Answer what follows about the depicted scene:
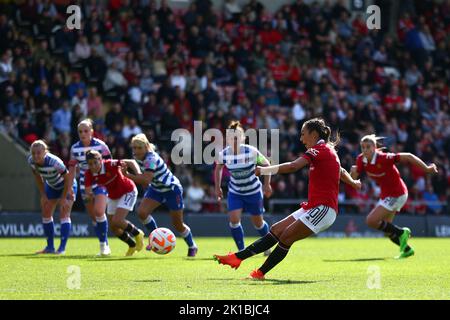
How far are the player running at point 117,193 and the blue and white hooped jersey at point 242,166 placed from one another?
5.37ft

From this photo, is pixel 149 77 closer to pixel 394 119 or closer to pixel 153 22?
pixel 153 22

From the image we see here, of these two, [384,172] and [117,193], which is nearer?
[117,193]

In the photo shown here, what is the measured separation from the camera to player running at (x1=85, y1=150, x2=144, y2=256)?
16.0 m

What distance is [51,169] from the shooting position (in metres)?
16.5

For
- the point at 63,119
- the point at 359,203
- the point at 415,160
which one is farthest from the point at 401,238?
the point at 359,203

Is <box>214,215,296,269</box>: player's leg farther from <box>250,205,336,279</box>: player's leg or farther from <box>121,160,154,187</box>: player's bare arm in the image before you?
<box>121,160,154,187</box>: player's bare arm

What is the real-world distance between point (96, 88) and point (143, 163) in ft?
32.0

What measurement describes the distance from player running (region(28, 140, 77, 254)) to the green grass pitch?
0.48 m

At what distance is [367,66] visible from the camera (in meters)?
30.0

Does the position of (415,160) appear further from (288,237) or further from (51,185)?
(51,185)

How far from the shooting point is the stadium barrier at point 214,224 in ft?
74.2

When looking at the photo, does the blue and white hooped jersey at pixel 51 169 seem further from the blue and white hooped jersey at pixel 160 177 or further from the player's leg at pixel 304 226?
the player's leg at pixel 304 226

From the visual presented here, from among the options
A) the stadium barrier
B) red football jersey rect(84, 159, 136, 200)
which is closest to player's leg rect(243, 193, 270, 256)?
red football jersey rect(84, 159, 136, 200)

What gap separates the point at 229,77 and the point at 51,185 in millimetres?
11186
